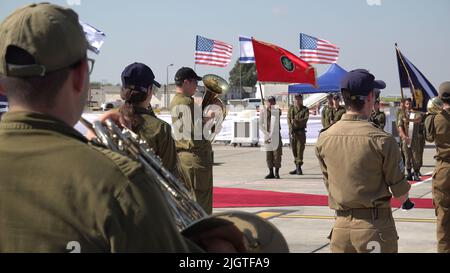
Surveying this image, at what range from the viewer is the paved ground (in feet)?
26.4

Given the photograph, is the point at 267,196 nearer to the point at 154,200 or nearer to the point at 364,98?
the point at 364,98

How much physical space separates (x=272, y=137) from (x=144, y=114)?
36.1 feet

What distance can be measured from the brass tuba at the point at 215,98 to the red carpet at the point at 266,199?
4.03 metres

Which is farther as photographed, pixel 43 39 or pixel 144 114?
pixel 144 114

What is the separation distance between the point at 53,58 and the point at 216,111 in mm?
5569

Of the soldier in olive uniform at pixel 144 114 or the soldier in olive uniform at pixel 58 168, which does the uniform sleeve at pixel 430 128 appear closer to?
the soldier in olive uniform at pixel 144 114

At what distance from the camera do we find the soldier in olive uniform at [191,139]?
6.89 metres

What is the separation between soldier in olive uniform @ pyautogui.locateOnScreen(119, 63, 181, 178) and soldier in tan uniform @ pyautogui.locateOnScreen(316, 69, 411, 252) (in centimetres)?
123

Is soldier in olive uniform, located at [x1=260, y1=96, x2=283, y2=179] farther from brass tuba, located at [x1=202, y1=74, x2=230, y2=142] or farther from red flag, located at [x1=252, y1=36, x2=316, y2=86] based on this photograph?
brass tuba, located at [x1=202, y1=74, x2=230, y2=142]

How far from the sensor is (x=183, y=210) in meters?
2.15

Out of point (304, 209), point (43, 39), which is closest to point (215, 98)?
point (304, 209)

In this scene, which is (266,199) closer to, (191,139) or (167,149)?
(191,139)
